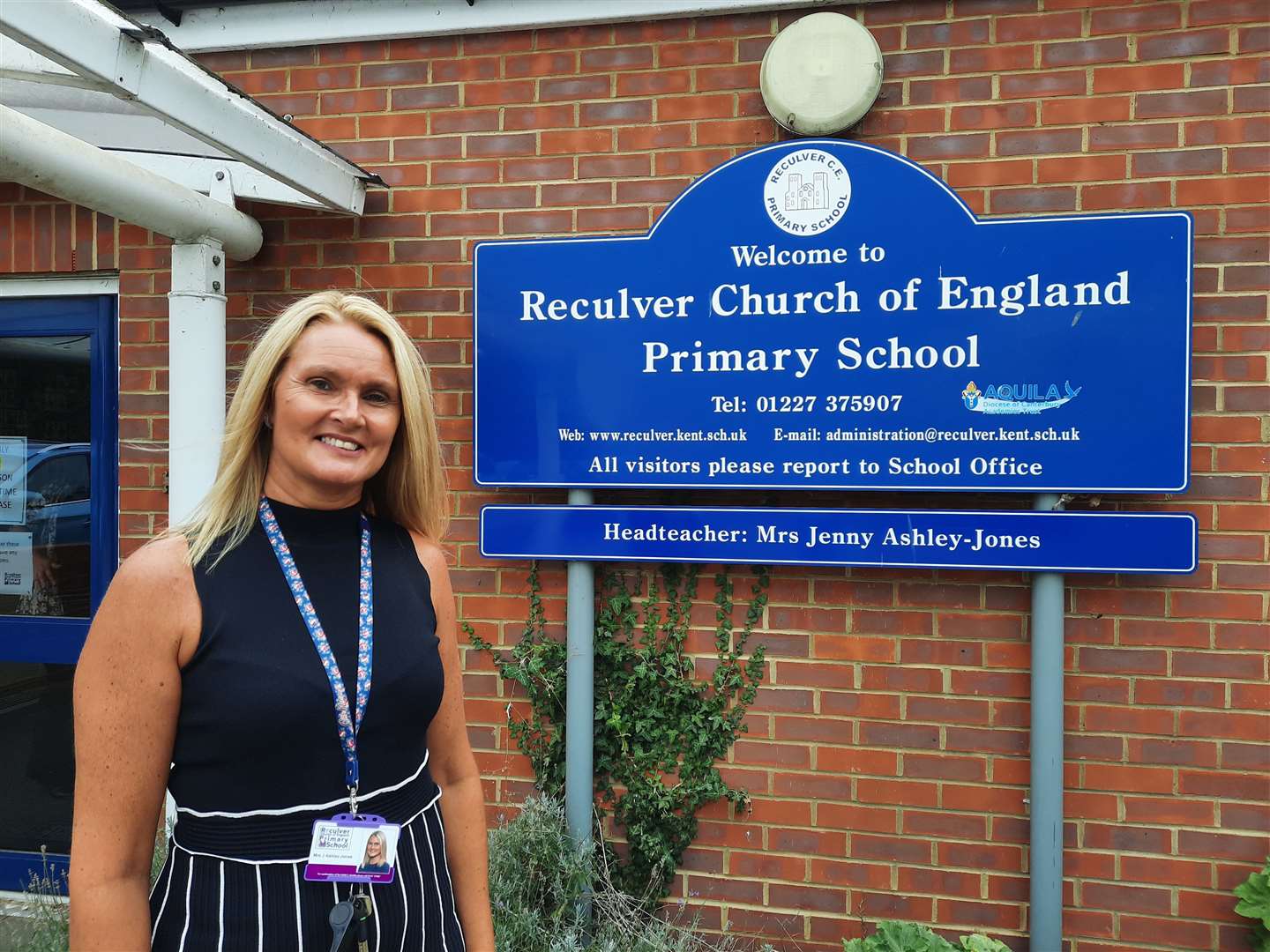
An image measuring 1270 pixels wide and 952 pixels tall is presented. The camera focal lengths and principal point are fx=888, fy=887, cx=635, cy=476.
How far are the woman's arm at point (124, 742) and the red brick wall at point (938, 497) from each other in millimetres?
1661

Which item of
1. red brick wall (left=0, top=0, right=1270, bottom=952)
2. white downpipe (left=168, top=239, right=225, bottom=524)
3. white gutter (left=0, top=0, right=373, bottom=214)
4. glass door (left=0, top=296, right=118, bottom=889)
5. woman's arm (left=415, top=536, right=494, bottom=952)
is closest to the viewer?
woman's arm (left=415, top=536, right=494, bottom=952)

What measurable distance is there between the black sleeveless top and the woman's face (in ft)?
0.25

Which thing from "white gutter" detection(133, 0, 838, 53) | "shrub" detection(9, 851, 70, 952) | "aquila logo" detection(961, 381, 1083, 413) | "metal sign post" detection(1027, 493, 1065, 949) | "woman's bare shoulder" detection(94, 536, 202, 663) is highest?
"white gutter" detection(133, 0, 838, 53)

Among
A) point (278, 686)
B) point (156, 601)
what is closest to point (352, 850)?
point (278, 686)

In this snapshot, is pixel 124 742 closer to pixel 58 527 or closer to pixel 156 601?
pixel 156 601

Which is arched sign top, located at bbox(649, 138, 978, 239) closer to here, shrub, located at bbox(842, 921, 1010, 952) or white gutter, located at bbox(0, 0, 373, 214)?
white gutter, located at bbox(0, 0, 373, 214)

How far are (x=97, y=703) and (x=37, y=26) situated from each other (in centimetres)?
144

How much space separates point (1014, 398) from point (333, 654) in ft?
6.50

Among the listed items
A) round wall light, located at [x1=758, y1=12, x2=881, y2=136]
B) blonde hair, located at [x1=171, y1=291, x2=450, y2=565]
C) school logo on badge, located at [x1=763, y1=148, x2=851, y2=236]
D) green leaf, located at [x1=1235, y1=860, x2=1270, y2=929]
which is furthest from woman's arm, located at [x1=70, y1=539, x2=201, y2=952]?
green leaf, located at [x1=1235, y1=860, x2=1270, y2=929]

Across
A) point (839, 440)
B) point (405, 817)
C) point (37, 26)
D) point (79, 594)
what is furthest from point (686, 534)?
point (79, 594)

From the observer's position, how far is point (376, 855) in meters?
1.36

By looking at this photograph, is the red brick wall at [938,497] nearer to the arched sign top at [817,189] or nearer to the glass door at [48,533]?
the arched sign top at [817,189]

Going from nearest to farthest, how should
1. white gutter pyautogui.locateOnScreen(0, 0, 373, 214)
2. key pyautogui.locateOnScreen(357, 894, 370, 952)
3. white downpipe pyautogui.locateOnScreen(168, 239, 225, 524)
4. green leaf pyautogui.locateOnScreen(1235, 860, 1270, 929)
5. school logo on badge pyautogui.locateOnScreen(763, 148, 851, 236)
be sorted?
key pyautogui.locateOnScreen(357, 894, 370, 952) → white gutter pyautogui.locateOnScreen(0, 0, 373, 214) → green leaf pyautogui.locateOnScreen(1235, 860, 1270, 929) → school logo on badge pyautogui.locateOnScreen(763, 148, 851, 236) → white downpipe pyautogui.locateOnScreen(168, 239, 225, 524)

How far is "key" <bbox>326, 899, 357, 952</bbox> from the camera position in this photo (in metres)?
1.33
